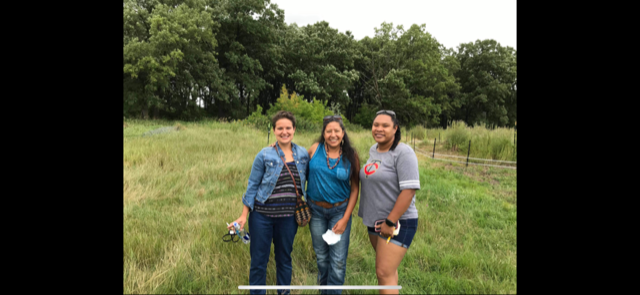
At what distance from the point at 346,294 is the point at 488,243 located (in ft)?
7.09

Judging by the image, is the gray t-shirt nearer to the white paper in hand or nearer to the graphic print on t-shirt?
the graphic print on t-shirt

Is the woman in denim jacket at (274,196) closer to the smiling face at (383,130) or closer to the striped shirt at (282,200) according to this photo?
the striped shirt at (282,200)

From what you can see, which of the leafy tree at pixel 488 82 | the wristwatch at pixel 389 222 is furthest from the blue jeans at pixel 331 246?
the leafy tree at pixel 488 82

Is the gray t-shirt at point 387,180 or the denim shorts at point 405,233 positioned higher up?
the gray t-shirt at point 387,180

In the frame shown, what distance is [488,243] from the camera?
3.46 meters

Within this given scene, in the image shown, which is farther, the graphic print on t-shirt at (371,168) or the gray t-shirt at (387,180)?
the graphic print on t-shirt at (371,168)

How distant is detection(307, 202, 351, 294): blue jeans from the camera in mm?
2191

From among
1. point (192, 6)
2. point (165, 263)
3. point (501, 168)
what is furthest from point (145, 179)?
point (192, 6)

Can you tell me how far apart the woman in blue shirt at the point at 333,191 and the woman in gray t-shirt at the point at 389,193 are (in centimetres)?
16

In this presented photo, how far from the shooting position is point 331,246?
7.27 ft

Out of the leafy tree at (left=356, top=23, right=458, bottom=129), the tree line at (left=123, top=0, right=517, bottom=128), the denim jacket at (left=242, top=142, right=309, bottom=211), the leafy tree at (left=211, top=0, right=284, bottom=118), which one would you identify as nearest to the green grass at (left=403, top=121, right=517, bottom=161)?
the tree line at (left=123, top=0, right=517, bottom=128)

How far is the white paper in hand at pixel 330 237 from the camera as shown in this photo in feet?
6.98

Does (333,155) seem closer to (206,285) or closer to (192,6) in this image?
(206,285)

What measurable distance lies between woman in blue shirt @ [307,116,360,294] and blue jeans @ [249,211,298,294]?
0.75 ft
